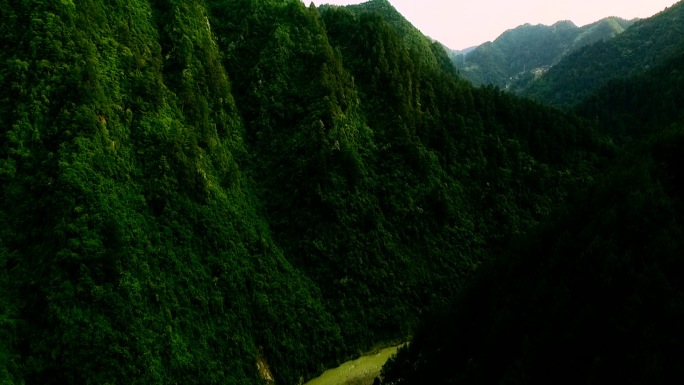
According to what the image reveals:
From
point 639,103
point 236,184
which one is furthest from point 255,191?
point 639,103

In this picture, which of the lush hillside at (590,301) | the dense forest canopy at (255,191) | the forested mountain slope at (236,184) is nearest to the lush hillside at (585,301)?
the lush hillside at (590,301)

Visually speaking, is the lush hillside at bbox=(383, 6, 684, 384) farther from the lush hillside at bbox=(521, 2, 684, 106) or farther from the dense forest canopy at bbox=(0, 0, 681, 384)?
the lush hillside at bbox=(521, 2, 684, 106)

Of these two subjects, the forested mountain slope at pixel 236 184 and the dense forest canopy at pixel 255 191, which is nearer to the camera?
the dense forest canopy at pixel 255 191

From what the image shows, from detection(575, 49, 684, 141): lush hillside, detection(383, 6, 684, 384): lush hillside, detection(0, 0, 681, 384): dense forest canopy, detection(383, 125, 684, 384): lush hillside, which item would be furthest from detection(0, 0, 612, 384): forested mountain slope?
detection(383, 125, 684, 384): lush hillside

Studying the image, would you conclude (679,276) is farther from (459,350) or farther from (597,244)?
(459,350)

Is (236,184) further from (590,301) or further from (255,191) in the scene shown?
(590,301)

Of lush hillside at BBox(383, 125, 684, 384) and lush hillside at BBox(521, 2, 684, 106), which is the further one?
lush hillside at BBox(521, 2, 684, 106)

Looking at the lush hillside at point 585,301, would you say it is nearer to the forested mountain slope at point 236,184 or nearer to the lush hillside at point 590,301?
the lush hillside at point 590,301
